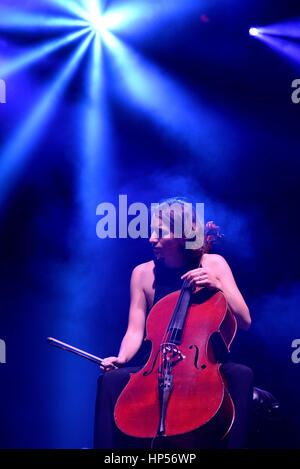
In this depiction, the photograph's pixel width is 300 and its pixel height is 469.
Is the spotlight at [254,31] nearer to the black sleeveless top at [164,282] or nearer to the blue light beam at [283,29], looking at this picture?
the blue light beam at [283,29]

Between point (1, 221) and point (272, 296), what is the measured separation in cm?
177

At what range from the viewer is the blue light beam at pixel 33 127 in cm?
327

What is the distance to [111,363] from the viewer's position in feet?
7.48

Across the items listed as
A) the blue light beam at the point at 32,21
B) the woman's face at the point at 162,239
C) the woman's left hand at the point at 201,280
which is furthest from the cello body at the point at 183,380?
the blue light beam at the point at 32,21

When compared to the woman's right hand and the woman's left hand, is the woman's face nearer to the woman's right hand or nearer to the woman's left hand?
the woman's left hand

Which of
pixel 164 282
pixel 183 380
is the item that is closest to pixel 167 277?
pixel 164 282

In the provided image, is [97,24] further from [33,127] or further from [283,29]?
[283,29]

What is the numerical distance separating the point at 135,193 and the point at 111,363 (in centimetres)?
128

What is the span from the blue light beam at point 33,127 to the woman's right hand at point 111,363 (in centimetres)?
150

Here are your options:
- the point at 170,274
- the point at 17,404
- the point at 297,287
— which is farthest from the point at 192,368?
the point at 17,404

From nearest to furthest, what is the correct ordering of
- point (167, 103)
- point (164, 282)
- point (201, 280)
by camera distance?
point (201, 280)
point (164, 282)
point (167, 103)

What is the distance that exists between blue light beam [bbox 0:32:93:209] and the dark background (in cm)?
4

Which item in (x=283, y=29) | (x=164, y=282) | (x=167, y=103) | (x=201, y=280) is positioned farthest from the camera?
(x=167, y=103)

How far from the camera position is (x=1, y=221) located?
125 inches
